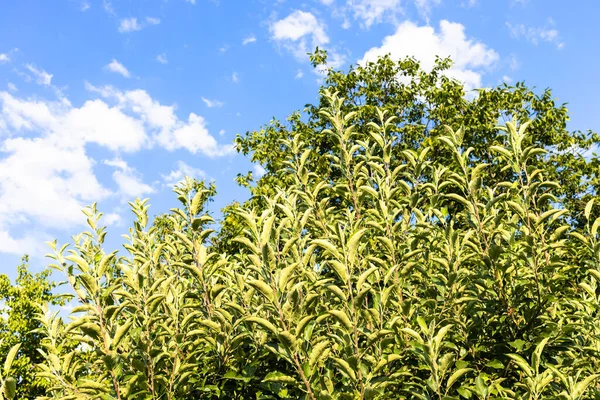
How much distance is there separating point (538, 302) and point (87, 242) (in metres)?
4.32

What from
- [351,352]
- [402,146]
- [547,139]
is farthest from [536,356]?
[547,139]

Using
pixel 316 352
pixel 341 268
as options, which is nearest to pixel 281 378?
pixel 316 352

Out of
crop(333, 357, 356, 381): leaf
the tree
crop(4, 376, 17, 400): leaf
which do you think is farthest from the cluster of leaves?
the tree

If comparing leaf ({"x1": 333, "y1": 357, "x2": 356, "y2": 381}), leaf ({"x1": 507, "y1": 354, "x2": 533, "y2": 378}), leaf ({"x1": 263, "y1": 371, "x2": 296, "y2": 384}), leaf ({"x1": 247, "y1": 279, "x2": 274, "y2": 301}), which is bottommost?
leaf ({"x1": 263, "y1": 371, "x2": 296, "y2": 384})

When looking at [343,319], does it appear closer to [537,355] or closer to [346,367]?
[346,367]

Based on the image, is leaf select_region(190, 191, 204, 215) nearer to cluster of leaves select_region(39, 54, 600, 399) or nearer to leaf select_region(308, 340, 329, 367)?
cluster of leaves select_region(39, 54, 600, 399)

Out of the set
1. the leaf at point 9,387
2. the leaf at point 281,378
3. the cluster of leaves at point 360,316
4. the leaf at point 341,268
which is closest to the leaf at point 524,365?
the cluster of leaves at point 360,316

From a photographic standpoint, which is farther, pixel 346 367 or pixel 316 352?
pixel 316 352

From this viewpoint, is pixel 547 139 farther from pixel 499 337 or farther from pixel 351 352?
pixel 351 352

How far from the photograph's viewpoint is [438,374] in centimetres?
364

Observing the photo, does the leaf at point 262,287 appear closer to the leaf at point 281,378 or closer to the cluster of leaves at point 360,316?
the cluster of leaves at point 360,316

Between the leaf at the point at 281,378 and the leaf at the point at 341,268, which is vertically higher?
the leaf at the point at 341,268

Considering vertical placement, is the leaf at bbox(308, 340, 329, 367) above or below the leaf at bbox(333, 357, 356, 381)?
above

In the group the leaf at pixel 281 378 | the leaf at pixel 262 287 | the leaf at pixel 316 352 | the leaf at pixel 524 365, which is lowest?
the leaf at pixel 281 378
